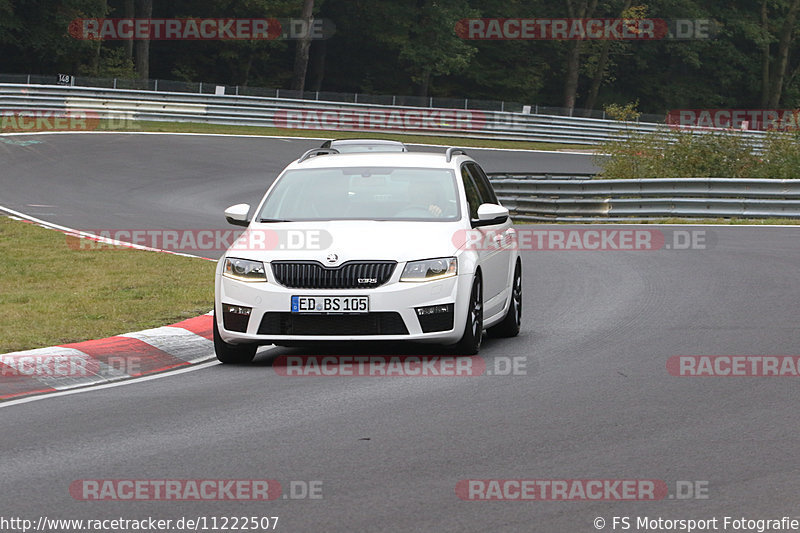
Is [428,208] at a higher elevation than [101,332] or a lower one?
higher

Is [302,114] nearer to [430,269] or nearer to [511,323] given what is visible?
[511,323]

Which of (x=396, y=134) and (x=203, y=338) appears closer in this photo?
(x=203, y=338)

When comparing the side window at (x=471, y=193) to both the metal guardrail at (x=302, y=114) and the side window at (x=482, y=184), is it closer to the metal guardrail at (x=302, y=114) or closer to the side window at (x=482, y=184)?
the side window at (x=482, y=184)

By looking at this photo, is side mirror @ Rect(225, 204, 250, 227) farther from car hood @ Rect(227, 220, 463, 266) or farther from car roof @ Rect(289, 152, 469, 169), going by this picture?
car roof @ Rect(289, 152, 469, 169)

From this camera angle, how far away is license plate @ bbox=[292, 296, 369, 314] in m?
9.62

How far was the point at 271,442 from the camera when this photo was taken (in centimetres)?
713

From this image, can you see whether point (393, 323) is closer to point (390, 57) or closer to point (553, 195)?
point (553, 195)

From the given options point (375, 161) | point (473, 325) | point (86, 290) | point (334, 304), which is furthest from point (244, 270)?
point (86, 290)

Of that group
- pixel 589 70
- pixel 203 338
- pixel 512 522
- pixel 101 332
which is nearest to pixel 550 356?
pixel 203 338

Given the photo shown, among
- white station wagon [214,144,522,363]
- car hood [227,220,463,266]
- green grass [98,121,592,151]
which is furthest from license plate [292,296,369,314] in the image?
green grass [98,121,592,151]

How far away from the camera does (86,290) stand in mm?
13602

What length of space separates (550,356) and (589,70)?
70.1m

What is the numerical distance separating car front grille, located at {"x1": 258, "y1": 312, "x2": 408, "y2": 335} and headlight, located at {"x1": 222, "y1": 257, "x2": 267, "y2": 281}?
1.05 feet

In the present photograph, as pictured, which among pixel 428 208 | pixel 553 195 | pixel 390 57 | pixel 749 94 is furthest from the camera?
pixel 749 94
